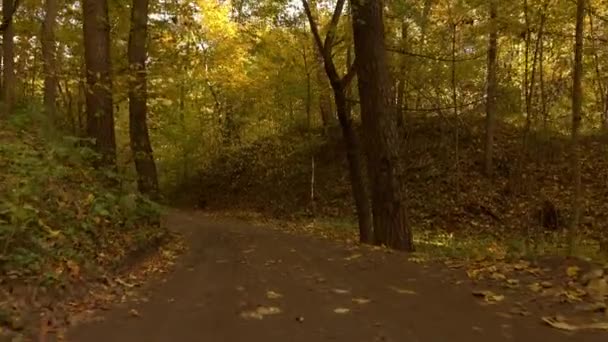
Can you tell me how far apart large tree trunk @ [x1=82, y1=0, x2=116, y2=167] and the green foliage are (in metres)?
0.55

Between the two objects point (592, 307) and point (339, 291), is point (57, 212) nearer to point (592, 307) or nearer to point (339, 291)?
point (339, 291)

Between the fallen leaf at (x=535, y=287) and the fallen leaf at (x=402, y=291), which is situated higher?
the fallen leaf at (x=535, y=287)

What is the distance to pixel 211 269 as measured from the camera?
826cm

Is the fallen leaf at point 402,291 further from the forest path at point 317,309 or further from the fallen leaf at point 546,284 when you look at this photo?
the fallen leaf at point 546,284

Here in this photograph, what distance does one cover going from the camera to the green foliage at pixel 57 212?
596 centimetres

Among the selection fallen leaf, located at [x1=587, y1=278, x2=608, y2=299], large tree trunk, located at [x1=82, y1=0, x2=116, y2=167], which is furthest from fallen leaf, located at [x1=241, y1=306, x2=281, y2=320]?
large tree trunk, located at [x1=82, y1=0, x2=116, y2=167]

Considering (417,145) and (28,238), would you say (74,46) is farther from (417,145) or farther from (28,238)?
(28,238)

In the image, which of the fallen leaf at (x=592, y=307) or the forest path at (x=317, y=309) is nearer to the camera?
the forest path at (x=317, y=309)

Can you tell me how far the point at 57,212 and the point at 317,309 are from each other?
365cm

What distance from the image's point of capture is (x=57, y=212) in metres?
7.30

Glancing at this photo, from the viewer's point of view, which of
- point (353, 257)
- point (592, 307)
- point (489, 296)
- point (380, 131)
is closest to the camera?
point (592, 307)

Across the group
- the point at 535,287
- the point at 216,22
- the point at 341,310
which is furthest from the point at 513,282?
the point at 216,22

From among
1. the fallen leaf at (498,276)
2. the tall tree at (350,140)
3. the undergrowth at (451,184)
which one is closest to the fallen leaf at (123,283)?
the fallen leaf at (498,276)

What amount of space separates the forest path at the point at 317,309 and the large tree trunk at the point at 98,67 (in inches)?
166
